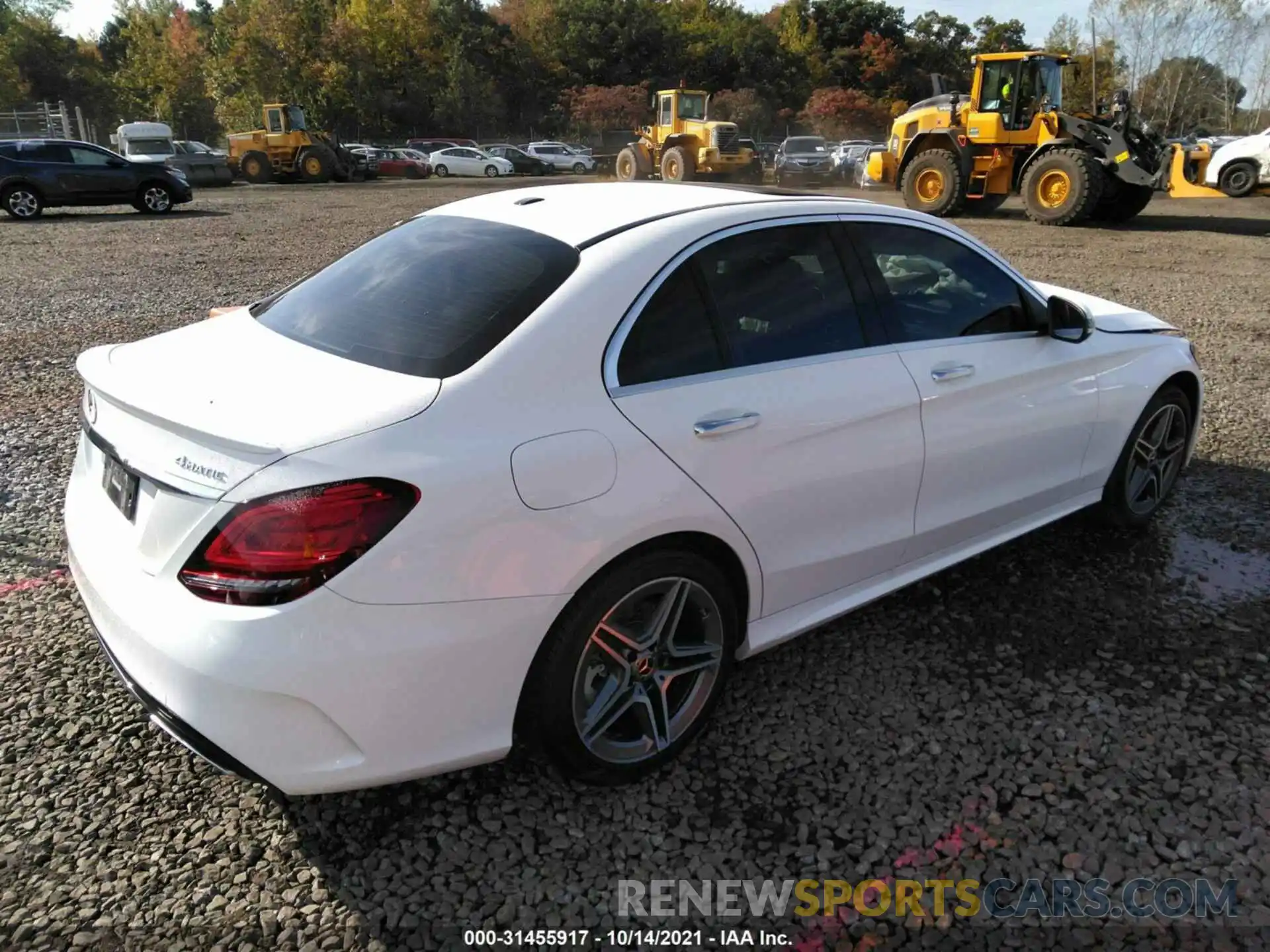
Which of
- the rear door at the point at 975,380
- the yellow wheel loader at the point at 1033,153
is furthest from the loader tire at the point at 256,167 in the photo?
the rear door at the point at 975,380

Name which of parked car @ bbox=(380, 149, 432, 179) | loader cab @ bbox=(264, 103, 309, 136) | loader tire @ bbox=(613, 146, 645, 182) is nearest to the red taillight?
loader tire @ bbox=(613, 146, 645, 182)

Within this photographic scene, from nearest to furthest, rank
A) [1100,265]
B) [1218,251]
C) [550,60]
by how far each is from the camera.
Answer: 1. [1100,265]
2. [1218,251]
3. [550,60]

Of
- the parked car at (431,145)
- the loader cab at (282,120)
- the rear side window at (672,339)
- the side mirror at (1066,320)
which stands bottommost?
the side mirror at (1066,320)

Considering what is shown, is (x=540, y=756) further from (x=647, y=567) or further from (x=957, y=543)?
(x=957, y=543)

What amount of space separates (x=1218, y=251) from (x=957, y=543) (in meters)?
13.5

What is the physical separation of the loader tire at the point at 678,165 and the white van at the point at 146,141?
1815 cm

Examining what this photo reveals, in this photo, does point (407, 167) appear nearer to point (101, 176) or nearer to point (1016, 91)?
point (101, 176)

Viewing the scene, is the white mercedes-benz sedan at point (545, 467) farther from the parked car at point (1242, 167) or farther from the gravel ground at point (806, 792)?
the parked car at point (1242, 167)

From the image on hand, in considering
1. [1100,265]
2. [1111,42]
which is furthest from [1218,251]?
[1111,42]

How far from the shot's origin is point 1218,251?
1390 centimetres

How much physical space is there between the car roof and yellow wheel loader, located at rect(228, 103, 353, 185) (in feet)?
104

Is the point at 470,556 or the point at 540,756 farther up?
the point at 470,556

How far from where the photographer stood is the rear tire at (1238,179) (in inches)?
768

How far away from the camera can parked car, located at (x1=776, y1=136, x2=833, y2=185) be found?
3139 centimetres
